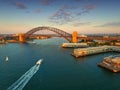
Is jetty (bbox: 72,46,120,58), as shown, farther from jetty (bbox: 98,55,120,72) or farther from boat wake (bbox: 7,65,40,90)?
boat wake (bbox: 7,65,40,90)

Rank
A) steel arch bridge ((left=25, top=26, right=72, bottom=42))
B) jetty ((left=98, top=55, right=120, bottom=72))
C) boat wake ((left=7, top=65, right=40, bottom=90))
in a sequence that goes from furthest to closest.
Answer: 1. steel arch bridge ((left=25, top=26, right=72, bottom=42))
2. jetty ((left=98, top=55, right=120, bottom=72))
3. boat wake ((left=7, top=65, right=40, bottom=90))

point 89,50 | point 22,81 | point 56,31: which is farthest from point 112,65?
point 56,31

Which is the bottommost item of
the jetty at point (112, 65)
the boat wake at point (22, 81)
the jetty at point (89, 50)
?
the boat wake at point (22, 81)

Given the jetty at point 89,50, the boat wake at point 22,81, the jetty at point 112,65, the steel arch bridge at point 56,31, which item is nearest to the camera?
the boat wake at point 22,81

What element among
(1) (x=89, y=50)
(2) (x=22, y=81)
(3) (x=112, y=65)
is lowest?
(2) (x=22, y=81)

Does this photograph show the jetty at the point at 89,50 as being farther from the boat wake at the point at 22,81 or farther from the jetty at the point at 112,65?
the boat wake at the point at 22,81

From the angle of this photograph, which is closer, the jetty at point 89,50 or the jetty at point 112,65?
the jetty at point 112,65

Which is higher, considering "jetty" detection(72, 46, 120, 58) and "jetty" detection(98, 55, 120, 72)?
"jetty" detection(72, 46, 120, 58)

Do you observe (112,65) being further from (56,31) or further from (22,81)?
(56,31)

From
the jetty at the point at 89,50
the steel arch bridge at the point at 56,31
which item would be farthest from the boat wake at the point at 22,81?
the steel arch bridge at the point at 56,31

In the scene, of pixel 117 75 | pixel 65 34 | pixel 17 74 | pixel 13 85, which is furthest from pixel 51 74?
pixel 65 34

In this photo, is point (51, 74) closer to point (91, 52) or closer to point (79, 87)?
point (79, 87)

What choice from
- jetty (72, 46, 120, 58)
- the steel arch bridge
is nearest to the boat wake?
jetty (72, 46, 120, 58)
